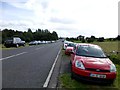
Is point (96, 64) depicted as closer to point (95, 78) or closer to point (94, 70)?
point (94, 70)

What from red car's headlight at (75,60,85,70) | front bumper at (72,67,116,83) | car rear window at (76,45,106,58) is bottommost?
front bumper at (72,67,116,83)

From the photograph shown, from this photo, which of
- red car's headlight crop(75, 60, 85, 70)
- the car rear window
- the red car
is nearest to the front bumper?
the red car

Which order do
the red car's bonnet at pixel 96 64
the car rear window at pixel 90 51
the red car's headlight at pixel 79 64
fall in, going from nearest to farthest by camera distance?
the red car's bonnet at pixel 96 64 → the red car's headlight at pixel 79 64 → the car rear window at pixel 90 51

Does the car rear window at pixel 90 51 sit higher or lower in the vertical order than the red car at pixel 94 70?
higher

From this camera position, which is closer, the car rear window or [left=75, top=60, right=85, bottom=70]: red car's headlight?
[left=75, top=60, right=85, bottom=70]: red car's headlight

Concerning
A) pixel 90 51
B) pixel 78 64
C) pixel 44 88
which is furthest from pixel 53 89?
pixel 90 51

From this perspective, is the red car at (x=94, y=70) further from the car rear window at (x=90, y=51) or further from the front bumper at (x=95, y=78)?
the car rear window at (x=90, y=51)

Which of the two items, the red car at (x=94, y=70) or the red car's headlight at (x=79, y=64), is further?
the red car's headlight at (x=79, y=64)

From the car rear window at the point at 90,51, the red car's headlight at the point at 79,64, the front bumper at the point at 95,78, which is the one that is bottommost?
the front bumper at the point at 95,78

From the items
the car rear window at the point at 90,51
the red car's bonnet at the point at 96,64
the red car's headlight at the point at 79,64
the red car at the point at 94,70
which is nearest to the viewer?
the red car at the point at 94,70

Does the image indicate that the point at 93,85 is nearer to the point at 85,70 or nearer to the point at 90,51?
the point at 85,70

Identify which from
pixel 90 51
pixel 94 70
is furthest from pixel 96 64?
pixel 90 51

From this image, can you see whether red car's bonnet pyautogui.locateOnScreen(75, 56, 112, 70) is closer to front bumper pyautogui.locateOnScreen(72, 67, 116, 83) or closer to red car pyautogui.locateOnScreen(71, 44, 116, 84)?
red car pyautogui.locateOnScreen(71, 44, 116, 84)

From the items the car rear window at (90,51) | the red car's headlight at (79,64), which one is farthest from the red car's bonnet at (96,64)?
the car rear window at (90,51)
